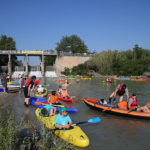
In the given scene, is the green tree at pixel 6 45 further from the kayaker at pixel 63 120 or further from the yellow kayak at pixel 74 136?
the yellow kayak at pixel 74 136

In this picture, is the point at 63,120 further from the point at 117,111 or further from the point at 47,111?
the point at 117,111

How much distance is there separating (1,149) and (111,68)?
50100 millimetres

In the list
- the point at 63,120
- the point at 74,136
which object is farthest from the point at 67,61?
the point at 74,136

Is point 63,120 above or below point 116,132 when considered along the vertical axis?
above

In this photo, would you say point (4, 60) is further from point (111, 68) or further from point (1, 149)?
point (1, 149)

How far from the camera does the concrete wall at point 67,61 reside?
185 ft

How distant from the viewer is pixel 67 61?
2281 inches

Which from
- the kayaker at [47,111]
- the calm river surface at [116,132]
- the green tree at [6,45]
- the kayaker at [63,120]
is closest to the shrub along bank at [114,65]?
the green tree at [6,45]

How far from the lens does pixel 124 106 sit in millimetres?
9406

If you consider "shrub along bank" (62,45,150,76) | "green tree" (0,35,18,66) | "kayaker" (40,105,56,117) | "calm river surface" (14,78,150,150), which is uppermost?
"green tree" (0,35,18,66)

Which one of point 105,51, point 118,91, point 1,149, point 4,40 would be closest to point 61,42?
point 4,40

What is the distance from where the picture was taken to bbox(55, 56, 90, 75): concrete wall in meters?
56.3

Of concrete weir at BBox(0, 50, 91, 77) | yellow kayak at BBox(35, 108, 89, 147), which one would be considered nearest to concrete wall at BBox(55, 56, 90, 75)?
concrete weir at BBox(0, 50, 91, 77)

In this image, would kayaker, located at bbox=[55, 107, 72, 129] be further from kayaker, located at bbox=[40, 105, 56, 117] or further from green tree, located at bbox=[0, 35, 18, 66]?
green tree, located at bbox=[0, 35, 18, 66]
